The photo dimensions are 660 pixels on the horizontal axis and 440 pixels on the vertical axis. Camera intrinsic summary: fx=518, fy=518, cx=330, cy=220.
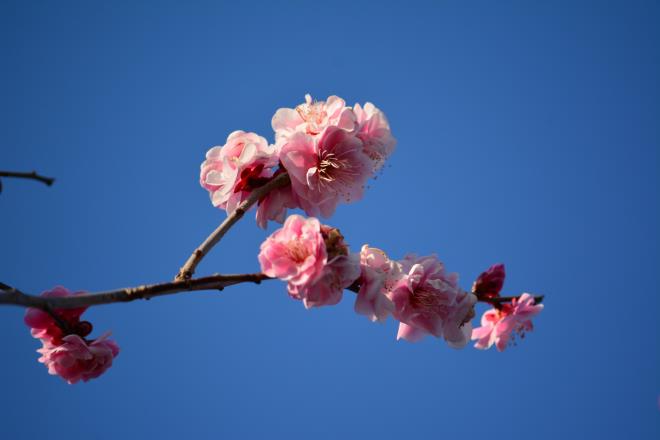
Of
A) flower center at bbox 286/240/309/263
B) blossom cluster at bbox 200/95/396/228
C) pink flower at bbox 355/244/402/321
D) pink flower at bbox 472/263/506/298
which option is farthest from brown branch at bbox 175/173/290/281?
pink flower at bbox 472/263/506/298

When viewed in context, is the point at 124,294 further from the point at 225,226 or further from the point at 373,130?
the point at 373,130

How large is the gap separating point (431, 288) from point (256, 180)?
69 centimetres

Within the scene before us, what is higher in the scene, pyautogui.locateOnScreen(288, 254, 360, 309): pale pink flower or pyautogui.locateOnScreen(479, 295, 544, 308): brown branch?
pyautogui.locateOnScreen(479, 295, 544, 308): brown branch

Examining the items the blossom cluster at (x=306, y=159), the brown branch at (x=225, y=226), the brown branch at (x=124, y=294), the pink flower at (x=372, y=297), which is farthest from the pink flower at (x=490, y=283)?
the brown branch at (x=124, y=294)

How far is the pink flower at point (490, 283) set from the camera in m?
1.92

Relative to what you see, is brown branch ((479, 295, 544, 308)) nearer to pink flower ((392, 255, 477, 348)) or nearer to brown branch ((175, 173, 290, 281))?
pink flower ((392, 255, 477, 348))

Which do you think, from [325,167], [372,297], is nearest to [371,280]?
[372,297]

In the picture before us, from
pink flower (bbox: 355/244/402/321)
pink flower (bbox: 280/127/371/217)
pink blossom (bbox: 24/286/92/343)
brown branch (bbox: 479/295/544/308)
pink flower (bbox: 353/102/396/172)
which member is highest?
pink flower (bbox: 353/102/396/172)

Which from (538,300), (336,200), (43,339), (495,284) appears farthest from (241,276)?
(538,300)

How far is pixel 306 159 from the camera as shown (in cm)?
172

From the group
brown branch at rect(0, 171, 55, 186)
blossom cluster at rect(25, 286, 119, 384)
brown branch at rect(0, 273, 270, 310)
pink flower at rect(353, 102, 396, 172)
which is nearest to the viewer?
brown branch at rect(0, 273, 270, 310)

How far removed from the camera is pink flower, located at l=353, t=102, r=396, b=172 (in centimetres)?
186

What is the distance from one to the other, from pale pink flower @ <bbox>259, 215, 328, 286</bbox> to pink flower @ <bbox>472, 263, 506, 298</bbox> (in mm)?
827

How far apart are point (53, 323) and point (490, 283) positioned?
60.3 inches
